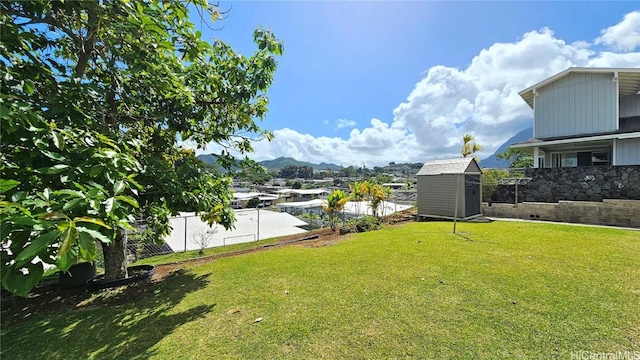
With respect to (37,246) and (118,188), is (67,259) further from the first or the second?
(118,188)

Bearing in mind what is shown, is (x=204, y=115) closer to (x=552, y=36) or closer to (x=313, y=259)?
(x=313, y=259)

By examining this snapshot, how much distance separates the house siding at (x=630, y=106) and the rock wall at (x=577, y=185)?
6.50 metres

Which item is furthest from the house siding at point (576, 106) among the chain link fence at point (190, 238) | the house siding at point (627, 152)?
the chain link fence at point (190, 238)

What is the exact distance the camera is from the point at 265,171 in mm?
5766

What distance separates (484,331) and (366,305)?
136 centimetres

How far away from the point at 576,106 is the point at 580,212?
6.88 m

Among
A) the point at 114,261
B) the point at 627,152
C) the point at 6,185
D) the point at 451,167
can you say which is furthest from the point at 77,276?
the point at 627,152

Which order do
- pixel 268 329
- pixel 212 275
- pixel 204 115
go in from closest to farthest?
pixel 268 329 < pixel 204 115 < pixel 212 275

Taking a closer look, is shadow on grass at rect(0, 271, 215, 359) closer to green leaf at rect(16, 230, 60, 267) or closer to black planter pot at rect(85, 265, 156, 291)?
black planter pot at rect(85, 265, 156, 291)

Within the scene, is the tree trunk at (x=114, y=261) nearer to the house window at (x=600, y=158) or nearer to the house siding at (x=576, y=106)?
the house siding at (x=576, y=106)

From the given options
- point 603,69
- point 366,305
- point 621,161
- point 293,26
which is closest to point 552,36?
point 603,69

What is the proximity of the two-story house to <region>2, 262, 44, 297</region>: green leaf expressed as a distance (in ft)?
58.8

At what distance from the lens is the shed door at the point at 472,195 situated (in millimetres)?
11812

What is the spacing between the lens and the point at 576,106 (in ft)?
46.3
